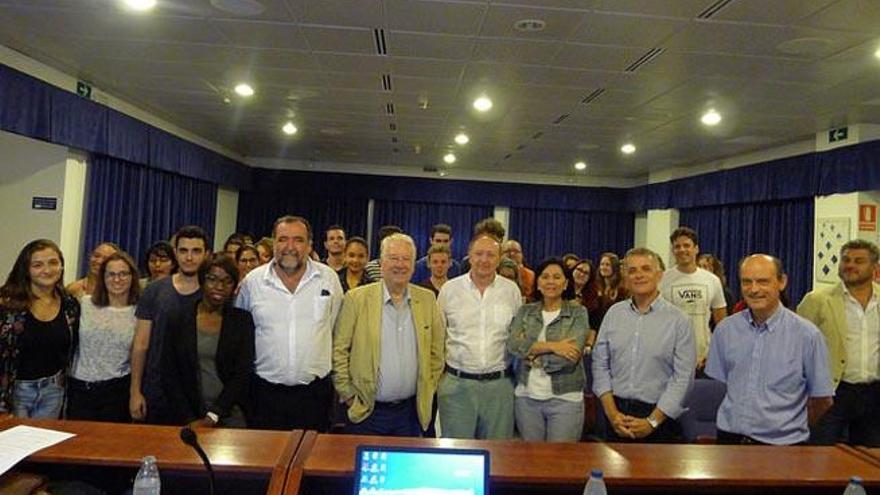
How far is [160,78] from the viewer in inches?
203

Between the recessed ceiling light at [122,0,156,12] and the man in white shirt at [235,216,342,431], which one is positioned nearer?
the man in white shirt at [235,216,342,431]

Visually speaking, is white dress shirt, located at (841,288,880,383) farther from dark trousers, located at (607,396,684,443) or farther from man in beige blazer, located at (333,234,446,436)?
man in beige blazer, located at (333,234,446,436)

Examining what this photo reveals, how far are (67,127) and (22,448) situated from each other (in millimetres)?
4001

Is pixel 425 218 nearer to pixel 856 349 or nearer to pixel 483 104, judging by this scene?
pixel 483 104

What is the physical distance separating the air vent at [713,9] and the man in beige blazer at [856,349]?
1509 millimetres

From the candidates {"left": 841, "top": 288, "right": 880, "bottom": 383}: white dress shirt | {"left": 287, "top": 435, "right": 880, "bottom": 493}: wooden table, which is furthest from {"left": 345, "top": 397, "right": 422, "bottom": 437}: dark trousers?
{"left": 841, "top": 288, "right": 880, "bottom": 383}: white dress shirt

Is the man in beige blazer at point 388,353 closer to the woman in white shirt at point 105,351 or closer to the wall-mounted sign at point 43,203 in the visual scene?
the woman in white shirt at point 105,351

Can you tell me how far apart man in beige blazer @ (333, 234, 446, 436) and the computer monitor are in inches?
42.5

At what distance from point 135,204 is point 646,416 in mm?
5752

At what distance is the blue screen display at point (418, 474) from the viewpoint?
1.63 m

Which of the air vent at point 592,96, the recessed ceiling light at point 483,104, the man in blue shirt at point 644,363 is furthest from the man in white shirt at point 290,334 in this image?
the air vent at point 592,96

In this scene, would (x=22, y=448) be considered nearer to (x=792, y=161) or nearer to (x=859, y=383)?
(x=859, y=383)

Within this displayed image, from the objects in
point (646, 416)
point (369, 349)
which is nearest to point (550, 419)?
point (646, 416)

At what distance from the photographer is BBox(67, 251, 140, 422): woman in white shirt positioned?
2.92 meters
